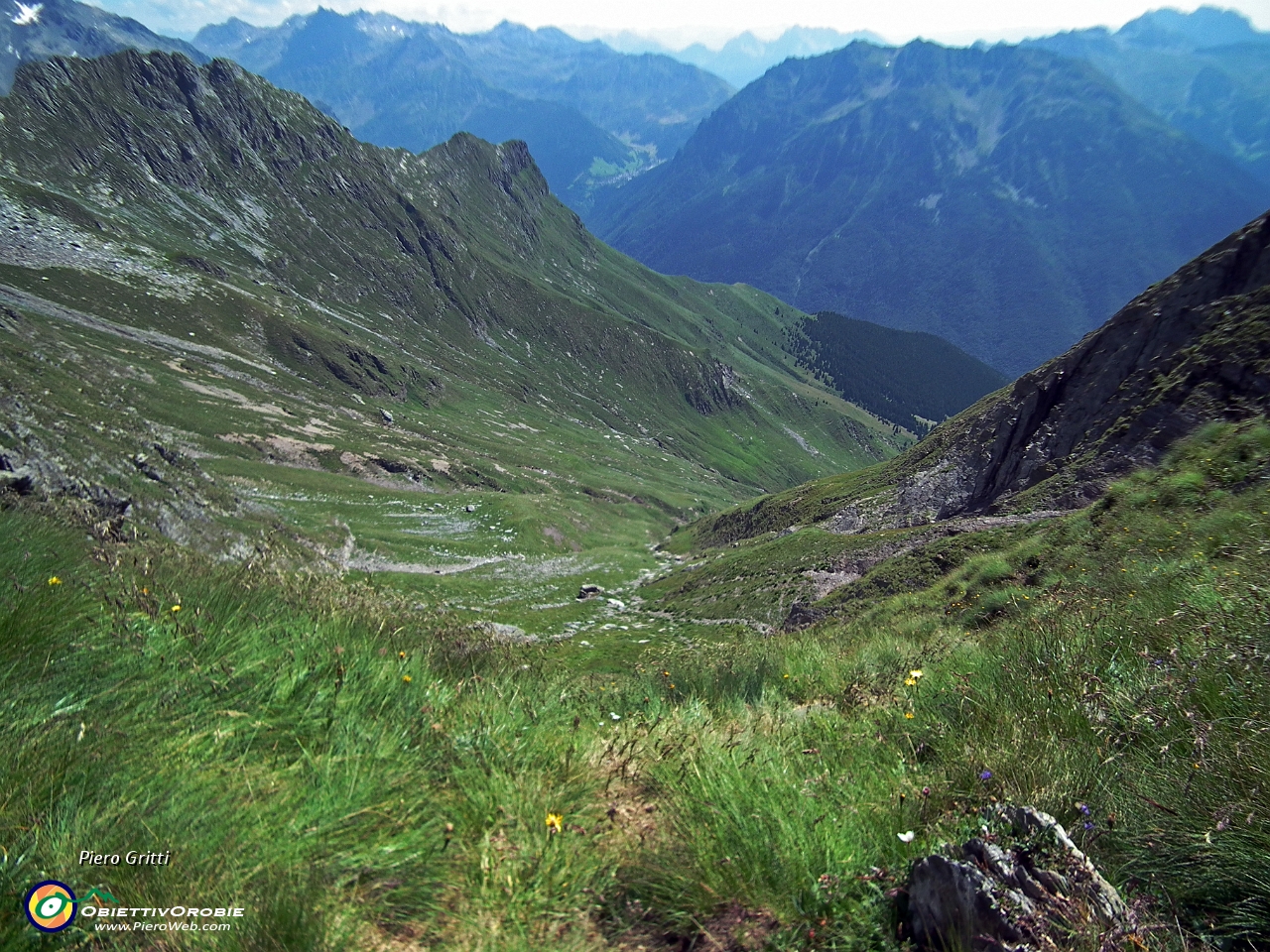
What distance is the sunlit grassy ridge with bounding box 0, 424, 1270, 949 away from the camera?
109 inches

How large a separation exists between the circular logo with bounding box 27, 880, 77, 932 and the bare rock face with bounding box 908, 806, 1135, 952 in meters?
3.43

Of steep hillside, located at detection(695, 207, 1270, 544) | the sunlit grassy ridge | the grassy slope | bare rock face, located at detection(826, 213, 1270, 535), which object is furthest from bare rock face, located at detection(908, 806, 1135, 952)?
the grassy slope

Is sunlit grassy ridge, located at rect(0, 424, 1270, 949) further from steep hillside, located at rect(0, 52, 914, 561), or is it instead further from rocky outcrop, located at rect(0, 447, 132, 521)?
steep hillside, located at rect(0, 52, 914, 561)

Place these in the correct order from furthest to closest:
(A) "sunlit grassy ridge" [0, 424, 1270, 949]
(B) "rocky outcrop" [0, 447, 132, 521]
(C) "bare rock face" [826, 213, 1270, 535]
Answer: (C) "bare rock face" [826, 213, 1270, 535]
(B) "rocky outcrop" [0, 447, 132, 521]
(A) "sunlit grassy ridge" [0, 424, 1270, 949]

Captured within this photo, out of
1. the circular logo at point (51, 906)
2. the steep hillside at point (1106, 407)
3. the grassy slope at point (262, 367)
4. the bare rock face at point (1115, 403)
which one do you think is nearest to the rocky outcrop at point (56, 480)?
the grassy slope at point (262, 367)

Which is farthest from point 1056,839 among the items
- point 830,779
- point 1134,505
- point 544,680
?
point 1134,505

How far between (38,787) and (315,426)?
97.0 meters

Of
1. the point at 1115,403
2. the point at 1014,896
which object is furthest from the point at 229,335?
the point at 1014,896

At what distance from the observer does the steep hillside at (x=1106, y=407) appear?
27.3 metres

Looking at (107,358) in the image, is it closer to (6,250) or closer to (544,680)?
(6,250)

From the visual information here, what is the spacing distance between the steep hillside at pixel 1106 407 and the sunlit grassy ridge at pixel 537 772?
24103 mm

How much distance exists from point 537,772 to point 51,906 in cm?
210

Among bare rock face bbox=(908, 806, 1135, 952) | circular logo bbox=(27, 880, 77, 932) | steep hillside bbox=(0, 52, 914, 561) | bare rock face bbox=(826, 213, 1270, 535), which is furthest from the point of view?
steep hillside bbox=(0, 52, 914, 561)

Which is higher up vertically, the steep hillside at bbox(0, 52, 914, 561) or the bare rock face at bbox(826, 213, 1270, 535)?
the steep hillside at bbox(0, 52, 914, 561)
